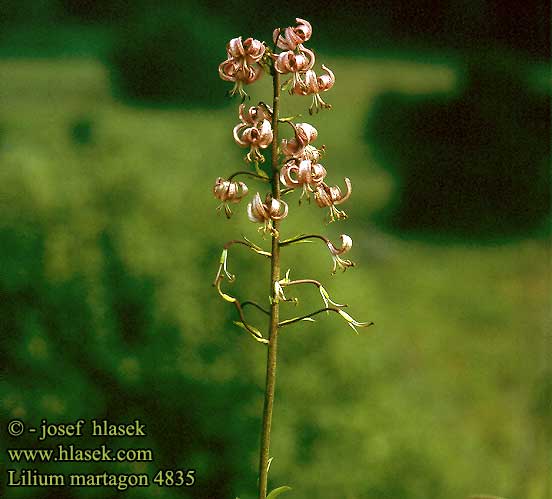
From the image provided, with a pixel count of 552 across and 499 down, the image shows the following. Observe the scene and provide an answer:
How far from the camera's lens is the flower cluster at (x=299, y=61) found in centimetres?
85

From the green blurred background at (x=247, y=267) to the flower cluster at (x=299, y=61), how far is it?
1372 mm

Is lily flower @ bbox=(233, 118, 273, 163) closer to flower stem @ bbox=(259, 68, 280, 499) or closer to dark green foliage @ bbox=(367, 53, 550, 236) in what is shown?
flower stem @ bbox=(259, 68, 280, 499)

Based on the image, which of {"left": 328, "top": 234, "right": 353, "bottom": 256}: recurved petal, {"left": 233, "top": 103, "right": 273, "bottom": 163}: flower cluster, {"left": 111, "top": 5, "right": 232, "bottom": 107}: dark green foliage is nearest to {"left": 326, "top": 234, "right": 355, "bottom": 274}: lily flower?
{"left": 328, "top": 234, "right": 353, "bottom": 256}: recurved petal

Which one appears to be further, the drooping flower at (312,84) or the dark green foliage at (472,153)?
the dark green foliage at (472,153)

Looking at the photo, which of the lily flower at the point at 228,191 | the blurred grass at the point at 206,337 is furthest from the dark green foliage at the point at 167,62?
the lily flower at the point at 228,191

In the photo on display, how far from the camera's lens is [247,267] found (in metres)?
2.29

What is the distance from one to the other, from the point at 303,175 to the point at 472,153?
5.05 meters

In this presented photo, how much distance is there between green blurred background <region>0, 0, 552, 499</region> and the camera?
2150 mm

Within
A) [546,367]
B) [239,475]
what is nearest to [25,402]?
[239,475]

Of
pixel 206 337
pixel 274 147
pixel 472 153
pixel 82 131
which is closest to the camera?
pixel 274 147

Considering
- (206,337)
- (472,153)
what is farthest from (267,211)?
(472,153)

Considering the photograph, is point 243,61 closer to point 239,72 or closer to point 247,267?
point 239,72

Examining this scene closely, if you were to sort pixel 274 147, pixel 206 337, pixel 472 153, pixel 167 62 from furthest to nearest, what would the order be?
pixel 472 153 < pixel 167 62 < pixel 206 337 < pixel 274 147

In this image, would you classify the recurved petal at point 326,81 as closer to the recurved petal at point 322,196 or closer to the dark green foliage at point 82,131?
the recurved petal at point 322,196
